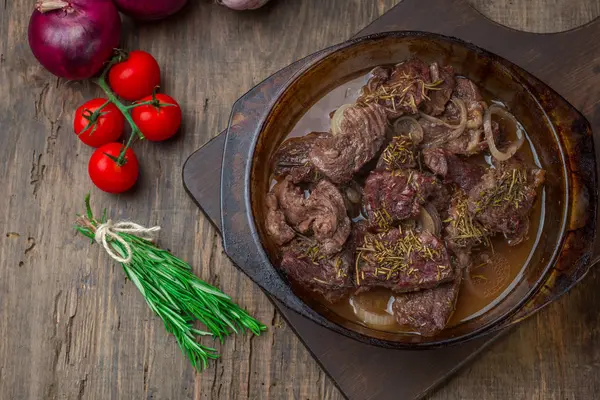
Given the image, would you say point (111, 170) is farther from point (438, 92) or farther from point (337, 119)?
point (438, 92)

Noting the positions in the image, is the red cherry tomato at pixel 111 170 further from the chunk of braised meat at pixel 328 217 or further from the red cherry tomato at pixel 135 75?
the chunk of braised meat at pixel 328 217

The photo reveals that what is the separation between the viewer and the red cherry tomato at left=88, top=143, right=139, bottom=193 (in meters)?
2.83

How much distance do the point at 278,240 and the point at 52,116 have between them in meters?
1.43

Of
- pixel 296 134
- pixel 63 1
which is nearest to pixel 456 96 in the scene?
pixel 296 134

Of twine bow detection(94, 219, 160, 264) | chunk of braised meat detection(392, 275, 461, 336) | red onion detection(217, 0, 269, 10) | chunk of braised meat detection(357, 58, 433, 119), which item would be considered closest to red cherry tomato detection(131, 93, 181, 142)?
twine bow detection(94, 219, 160, 264)

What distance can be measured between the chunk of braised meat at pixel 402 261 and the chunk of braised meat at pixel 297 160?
0.35 m

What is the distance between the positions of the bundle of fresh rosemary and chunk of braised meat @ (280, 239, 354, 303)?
58 cm

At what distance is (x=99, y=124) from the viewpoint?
287 cm

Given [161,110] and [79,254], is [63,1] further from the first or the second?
[79,254]

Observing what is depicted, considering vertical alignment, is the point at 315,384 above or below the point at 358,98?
below

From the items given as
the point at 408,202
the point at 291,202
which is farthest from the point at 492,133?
the point at 291,202

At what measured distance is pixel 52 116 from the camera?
121 inches

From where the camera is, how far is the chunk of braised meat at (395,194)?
93.0 inches

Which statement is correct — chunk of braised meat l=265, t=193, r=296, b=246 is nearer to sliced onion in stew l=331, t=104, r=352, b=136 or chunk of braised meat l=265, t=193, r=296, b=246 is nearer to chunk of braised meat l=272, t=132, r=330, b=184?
chunk of braised meat l=272, t=132, r=330, b=184
